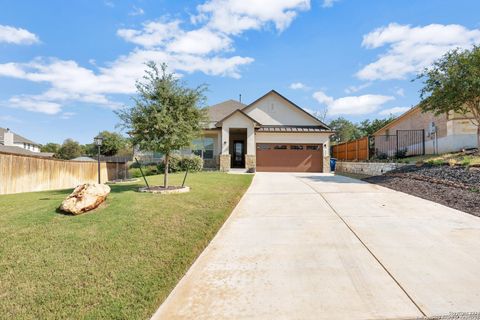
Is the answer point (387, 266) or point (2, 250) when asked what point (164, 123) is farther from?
point (387, 266)

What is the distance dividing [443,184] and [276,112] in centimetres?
1552

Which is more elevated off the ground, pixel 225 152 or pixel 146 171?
pixel 225 152

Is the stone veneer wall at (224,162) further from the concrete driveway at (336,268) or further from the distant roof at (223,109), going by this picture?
the concrete driveway at (336,268)

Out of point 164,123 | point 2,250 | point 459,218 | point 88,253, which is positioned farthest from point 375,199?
point 2,250

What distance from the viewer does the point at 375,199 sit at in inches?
358

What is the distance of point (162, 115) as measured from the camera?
9.08 meters

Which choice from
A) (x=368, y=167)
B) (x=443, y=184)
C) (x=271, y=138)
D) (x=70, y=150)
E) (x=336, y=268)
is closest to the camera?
(x=336, y=268)

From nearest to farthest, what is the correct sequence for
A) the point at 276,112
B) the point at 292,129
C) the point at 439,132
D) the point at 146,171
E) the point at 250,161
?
the point at 439,132 → the point at 146,171 → the point at 250,161 → the point at 292,129 → the point at 276,112

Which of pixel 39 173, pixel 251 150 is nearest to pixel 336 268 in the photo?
pixel 39 173

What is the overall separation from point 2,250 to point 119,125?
5.36m

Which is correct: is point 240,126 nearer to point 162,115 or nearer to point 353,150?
point 353,150

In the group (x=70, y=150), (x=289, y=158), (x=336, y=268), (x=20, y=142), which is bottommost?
(x=336, y=268)

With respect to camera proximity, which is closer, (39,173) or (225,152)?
(39,173)

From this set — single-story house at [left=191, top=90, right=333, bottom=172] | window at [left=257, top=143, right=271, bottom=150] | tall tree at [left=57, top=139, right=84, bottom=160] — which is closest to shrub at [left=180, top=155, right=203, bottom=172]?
single-story house at [left=191, top=90, right=333, bottom=172]
